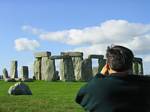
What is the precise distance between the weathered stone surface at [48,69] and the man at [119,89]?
3877 centimetres

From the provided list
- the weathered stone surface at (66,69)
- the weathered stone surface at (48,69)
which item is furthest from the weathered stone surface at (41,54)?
the weathered stone surface at (66,69)

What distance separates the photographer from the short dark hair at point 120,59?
15.1 feet

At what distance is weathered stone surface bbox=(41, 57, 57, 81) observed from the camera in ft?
145

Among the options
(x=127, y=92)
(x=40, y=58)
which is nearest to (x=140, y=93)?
(x=127, y=92)

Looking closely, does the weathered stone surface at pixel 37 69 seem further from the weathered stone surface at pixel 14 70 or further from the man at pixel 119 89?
the man at pixel 119 89

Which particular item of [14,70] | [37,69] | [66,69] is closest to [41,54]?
[37,69]

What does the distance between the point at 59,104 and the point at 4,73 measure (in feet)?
118

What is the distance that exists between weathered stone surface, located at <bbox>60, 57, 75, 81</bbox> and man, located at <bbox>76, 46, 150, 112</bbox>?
40138 millimetres

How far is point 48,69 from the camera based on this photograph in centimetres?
4488

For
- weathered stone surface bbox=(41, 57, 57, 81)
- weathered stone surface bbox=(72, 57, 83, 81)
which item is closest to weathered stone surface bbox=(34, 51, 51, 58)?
weathered stone surface bbox=(41, 57, 57, 81)

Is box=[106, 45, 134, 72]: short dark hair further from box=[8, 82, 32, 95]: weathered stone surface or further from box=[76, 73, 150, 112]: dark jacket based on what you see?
box=[8, 82, 32, 95]: weathered stone surface

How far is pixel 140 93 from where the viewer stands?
4594mm

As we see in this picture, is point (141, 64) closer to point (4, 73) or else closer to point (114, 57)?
point (4, 73)

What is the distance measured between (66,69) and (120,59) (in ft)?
135
